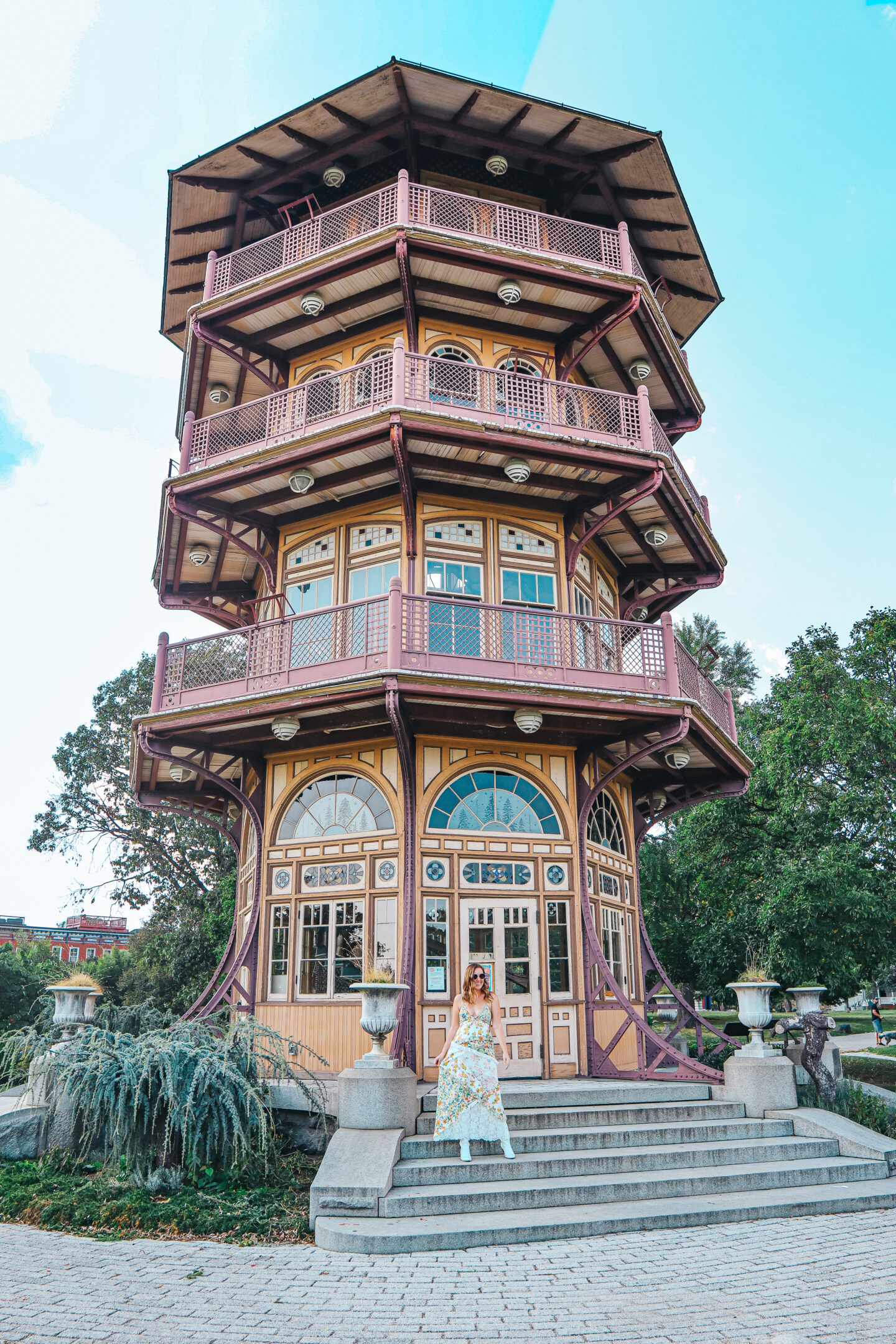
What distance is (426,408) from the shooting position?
14297 millimetres

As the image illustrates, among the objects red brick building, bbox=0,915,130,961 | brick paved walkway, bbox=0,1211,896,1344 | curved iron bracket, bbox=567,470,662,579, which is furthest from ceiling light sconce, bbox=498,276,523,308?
red brick building, bbox=0,915,130,961

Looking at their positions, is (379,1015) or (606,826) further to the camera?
(606,826)

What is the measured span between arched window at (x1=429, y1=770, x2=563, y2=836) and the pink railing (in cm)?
872

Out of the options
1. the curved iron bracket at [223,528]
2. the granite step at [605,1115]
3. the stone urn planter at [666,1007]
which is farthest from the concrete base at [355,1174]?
the curved iron bracket at [223,528]

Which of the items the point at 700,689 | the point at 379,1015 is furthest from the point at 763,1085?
the point at 700,689

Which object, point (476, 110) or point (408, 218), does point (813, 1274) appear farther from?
point (476, 110)

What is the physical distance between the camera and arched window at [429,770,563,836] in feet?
46.3

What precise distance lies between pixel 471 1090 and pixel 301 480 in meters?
9.45

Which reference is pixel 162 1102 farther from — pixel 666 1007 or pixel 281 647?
pixel 666 1007

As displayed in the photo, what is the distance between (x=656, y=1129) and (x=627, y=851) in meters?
6.82

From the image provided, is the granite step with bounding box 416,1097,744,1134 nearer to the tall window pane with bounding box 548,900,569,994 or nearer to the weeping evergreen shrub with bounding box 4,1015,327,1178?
the weeping evergreen shrub with bounding box 4,1015,327,1178

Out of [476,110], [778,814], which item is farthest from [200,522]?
[778,814]

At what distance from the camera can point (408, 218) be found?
1534cm

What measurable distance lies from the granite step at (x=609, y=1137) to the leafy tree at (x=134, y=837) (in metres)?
21.5
